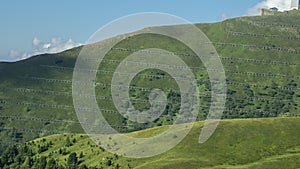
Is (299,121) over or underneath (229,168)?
over

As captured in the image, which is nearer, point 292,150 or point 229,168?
point 229,168

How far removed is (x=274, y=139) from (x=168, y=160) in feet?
123

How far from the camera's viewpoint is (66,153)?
178875 millimetres

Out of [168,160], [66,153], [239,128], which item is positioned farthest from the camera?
[66,153]

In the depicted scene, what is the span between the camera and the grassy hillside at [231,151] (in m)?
128

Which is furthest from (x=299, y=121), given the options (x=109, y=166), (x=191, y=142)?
(x=109, y=166)

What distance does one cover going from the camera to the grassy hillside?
12762cm

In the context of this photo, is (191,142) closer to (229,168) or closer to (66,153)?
(229,168)

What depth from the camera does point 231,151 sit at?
138500 millimetres

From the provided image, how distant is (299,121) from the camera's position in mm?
162750

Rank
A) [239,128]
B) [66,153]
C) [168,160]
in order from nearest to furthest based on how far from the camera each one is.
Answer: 1. [168,160]
2. [239,128]
3. [66,153]

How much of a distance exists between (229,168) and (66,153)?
7833 cm

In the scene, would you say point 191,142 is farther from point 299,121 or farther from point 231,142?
point 299,121

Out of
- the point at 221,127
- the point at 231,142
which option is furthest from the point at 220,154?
the point at 221,127
